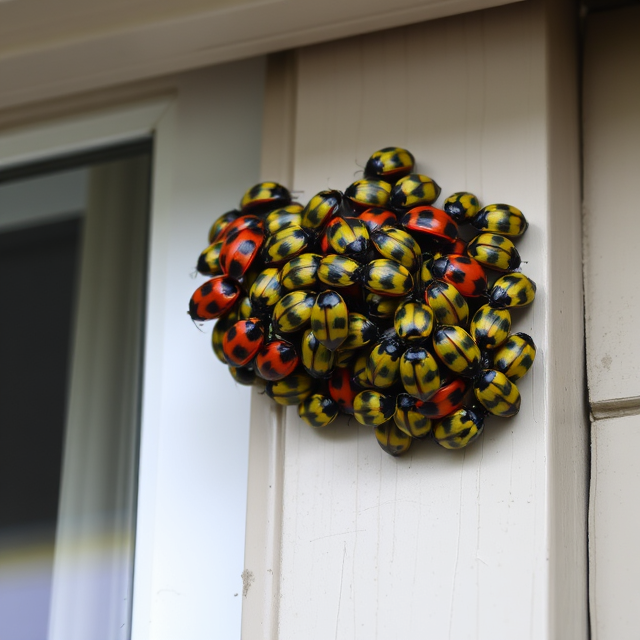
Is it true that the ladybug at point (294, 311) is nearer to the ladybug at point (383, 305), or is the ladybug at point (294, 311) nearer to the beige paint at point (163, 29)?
the ladybug at point (383, 305)

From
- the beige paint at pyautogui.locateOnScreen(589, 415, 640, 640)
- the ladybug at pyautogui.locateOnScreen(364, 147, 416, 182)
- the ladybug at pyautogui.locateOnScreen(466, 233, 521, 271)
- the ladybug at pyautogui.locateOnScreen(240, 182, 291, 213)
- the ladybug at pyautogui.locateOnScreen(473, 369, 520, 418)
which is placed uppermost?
the ladybug at pyautogui.locateOnScreen(364, 147, 416, 182)

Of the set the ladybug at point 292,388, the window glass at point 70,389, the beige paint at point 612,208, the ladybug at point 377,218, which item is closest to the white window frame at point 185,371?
the window glass at point 70,389

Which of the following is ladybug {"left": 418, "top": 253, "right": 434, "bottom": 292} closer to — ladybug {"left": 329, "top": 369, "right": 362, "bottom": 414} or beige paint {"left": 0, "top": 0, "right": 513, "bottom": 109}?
ladybug {"left": 329, "top": 369, "right": 362, "bottom": 414}

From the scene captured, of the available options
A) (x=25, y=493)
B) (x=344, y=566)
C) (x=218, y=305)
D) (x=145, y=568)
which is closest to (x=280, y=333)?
(x=218, y=305)

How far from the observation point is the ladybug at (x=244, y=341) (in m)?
0.72

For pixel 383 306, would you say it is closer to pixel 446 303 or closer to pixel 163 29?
pixel 446 303

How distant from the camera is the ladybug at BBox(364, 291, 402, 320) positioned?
2.26 feet

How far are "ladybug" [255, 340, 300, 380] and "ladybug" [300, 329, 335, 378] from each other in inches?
0.4

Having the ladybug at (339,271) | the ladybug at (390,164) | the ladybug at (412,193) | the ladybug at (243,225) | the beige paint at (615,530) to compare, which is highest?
the ladybug at (390,164)

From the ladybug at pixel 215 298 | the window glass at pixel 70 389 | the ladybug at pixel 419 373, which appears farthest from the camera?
the window glass at pixel 70 389

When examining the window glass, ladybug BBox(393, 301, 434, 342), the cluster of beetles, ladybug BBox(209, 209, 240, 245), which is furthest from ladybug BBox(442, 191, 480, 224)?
the window glass

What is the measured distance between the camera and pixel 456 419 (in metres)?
0.67

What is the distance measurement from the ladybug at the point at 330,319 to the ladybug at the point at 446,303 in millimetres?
68

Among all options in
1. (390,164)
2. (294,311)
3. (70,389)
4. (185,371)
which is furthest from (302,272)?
(70,389)
